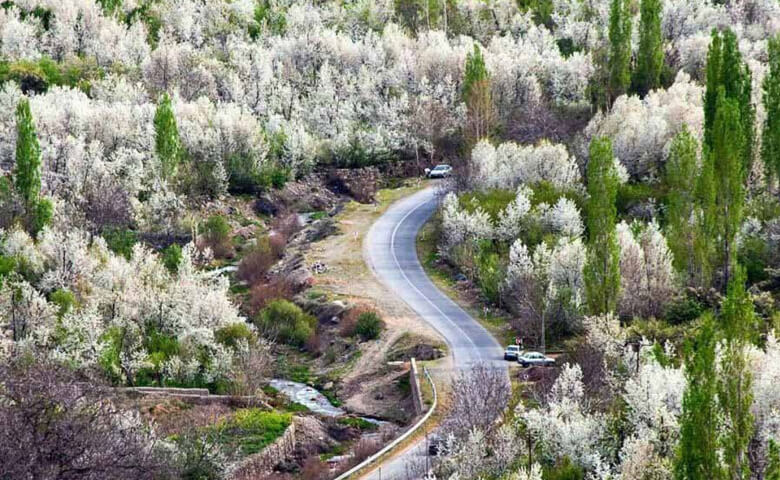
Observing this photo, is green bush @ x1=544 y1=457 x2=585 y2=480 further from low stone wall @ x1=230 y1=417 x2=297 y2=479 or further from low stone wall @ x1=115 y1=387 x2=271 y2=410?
low stone wall @ x1=115 y1=387 x2=271 y2=410

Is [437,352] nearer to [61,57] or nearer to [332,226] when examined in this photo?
[332,226]

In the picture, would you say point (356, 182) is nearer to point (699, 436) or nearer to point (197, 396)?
point (197, 396)

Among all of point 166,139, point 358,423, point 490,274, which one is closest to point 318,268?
point 490,274

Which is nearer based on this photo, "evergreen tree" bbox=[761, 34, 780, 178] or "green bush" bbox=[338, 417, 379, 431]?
"green bush" bbox=[338, 417, 379, 431]

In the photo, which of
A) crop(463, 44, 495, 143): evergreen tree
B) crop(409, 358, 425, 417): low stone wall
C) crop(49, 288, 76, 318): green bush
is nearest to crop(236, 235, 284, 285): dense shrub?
crop(49, 288, 76, 318): green bush

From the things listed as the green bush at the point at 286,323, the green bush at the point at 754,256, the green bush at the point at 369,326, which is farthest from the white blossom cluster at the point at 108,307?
the green bush at the point at 754,256

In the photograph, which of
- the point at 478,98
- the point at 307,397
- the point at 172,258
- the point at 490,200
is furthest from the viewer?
the point at 478,98
